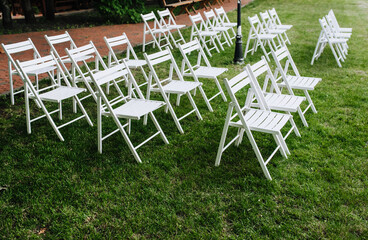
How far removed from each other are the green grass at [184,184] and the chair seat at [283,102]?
0.52 metres

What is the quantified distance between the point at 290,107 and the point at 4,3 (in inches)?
462

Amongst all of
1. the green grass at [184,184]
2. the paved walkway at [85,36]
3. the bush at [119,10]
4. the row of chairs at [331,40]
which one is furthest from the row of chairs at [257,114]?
the bush at [119,10]

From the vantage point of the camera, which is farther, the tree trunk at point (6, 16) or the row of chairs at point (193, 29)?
the tree trunk at point (6, 16)

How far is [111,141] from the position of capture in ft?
15.1

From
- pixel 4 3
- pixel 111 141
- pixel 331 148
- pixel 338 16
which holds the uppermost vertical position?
pixel 4 3

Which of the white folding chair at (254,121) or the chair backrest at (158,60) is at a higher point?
the chair backrest at (158,60)

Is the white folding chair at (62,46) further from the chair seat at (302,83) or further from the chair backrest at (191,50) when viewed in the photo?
the chair seat at (302,83)

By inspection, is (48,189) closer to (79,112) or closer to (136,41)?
(79,112)

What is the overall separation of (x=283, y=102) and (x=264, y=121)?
66 cm

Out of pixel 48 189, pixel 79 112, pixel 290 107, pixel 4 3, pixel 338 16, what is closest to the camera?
pixel 48 189

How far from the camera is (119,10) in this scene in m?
13.3

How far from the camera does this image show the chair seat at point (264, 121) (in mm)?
3667

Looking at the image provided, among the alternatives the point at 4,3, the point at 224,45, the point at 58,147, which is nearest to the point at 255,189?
the point at 58,147

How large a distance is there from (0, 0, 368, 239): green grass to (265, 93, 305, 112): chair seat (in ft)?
1.72
